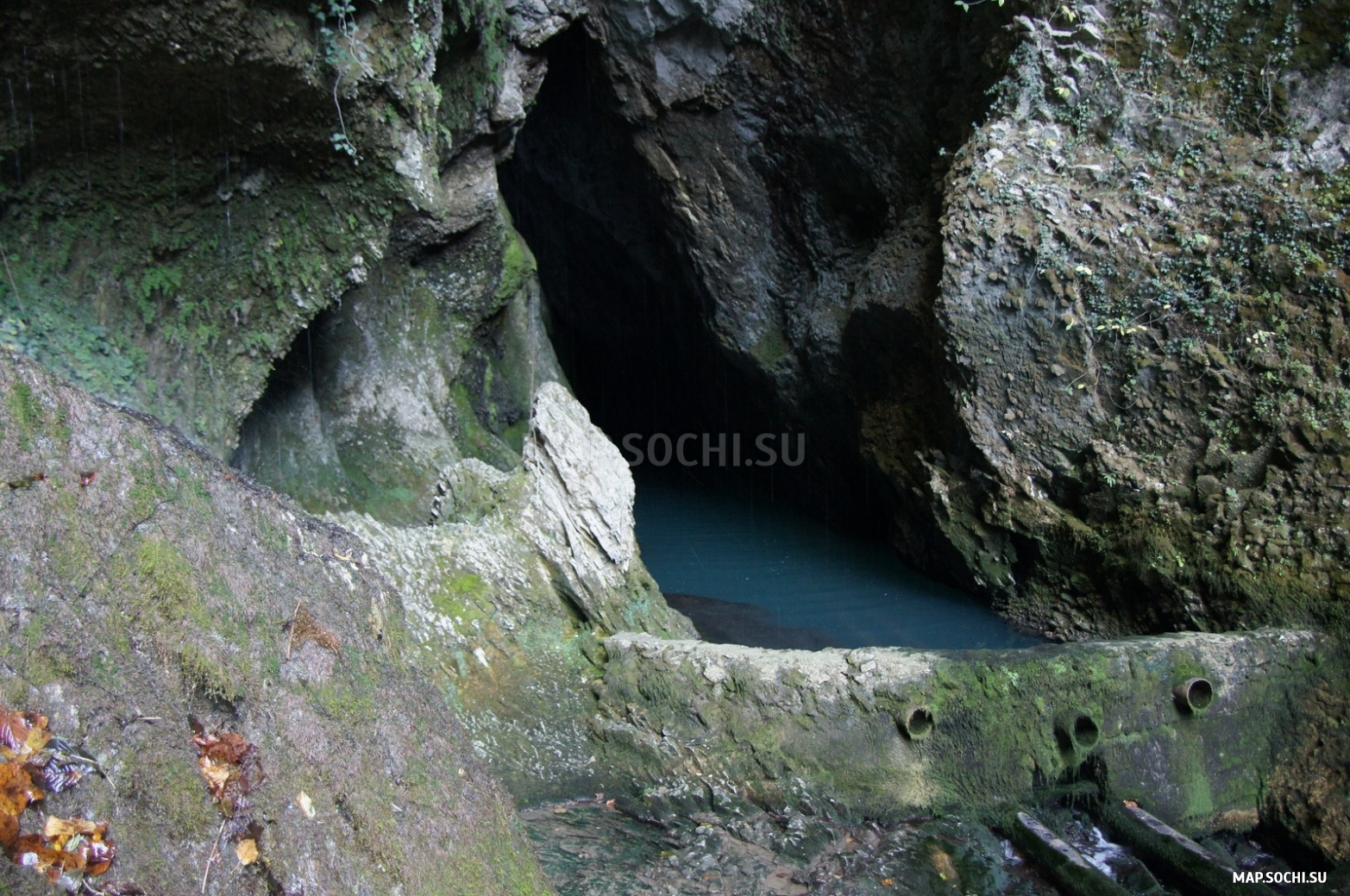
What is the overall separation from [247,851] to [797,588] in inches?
274

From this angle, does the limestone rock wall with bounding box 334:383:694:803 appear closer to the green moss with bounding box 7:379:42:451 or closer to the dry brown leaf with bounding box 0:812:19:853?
the green moss with bounding box 7:379:42:451

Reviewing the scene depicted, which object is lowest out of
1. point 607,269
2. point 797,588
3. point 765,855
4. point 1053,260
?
point 765,855

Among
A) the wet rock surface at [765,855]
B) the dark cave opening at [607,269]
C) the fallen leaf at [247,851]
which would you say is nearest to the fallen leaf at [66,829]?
the fallen leaf at [247,851]

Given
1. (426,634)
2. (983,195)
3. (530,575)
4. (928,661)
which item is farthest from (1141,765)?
(983,195)

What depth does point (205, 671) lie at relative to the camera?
1.69 metres

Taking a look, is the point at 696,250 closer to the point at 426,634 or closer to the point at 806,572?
the point at 806,572

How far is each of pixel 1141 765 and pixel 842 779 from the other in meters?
1.56

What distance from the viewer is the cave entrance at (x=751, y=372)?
777 cm

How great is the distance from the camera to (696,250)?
984 centimetres

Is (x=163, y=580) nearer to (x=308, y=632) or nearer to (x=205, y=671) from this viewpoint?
(x=205, y=671)

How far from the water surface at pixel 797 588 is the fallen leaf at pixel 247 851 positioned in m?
5.31

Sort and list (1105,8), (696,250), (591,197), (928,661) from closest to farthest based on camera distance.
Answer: (928,661) → (1105,8) → (696,250) → (591,197)

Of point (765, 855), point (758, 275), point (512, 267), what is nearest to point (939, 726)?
point (765, 855)

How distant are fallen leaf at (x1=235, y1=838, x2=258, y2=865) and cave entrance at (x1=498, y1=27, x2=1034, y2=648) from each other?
211 inches
